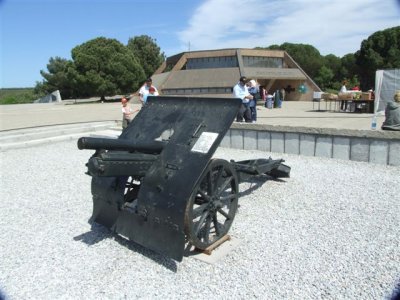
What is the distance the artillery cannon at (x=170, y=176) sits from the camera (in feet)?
10.3

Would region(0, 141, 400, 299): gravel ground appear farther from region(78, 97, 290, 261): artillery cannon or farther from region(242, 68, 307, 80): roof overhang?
region(242, 68, 307, 80): roof overhang

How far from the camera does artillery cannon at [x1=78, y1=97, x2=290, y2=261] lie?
312 cm

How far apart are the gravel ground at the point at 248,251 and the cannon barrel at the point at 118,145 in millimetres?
1070

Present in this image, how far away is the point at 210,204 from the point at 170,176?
1.70ft

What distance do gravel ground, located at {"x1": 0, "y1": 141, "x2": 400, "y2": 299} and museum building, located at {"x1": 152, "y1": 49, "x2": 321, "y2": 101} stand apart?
82.9 feet

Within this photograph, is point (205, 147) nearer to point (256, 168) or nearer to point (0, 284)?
point (256, 168)

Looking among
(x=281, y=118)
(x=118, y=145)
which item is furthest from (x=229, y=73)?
(x=118, y=145)

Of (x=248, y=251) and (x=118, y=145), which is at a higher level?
(x=118, y=145)

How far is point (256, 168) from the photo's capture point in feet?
15.1

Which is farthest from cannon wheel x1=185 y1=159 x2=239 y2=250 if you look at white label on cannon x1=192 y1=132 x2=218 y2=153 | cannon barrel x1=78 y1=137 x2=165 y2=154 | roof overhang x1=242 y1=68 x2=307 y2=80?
roof overhang x1=242 y1=68 x2=307 y2=80

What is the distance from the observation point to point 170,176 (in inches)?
132

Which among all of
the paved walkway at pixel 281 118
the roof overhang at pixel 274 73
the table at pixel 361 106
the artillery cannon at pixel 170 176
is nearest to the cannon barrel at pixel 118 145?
the artillery cannon at pixel 170 176

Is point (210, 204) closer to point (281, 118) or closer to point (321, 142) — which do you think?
point (321, 142)

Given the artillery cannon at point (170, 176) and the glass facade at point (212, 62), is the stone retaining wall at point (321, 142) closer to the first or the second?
the artillery cannon at point (170, 176)
